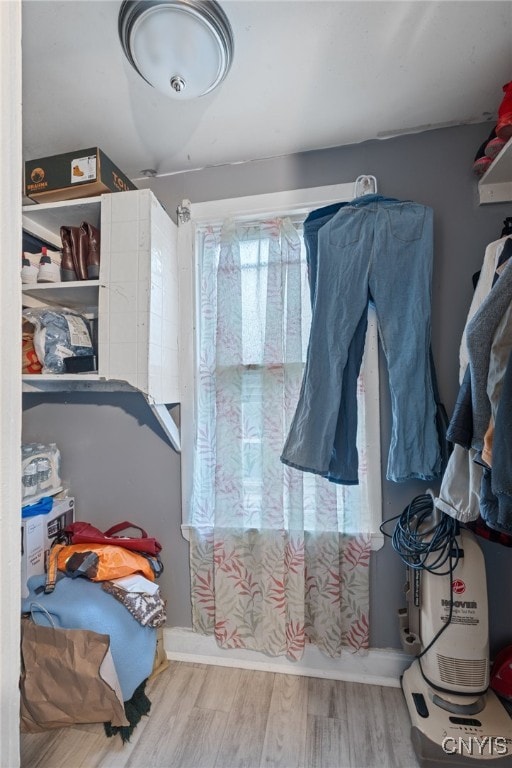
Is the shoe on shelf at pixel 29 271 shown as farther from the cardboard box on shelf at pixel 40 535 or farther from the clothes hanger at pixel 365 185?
the clothes hanger at pixel 365 185

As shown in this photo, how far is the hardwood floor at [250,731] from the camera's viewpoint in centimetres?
119

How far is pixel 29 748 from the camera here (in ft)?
4.07

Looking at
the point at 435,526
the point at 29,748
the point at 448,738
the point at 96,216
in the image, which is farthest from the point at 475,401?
the point at 29,748

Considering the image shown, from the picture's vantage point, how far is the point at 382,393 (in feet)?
5.04

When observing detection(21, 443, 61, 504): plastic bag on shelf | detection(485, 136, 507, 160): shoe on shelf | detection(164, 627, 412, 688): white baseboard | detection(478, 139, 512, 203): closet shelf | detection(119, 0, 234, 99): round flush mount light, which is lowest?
detection(164, 627, 412, 688): white baseboard

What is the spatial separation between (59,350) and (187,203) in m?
0.90

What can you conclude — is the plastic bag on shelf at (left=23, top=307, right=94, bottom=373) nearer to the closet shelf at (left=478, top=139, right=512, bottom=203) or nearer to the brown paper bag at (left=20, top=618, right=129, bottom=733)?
the brown paper bag at (left=20, top=618, right=129, bottom=733)

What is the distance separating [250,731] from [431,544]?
0.95 metres

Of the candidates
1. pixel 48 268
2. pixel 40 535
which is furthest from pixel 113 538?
pixel 48 268

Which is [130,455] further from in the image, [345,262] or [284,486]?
[345,262]

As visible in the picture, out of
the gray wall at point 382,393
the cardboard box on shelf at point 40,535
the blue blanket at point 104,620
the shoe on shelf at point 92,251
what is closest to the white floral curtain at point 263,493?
the gray wall at point 382,393

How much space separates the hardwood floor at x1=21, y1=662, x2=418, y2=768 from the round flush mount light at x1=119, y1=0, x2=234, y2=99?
2.21 m

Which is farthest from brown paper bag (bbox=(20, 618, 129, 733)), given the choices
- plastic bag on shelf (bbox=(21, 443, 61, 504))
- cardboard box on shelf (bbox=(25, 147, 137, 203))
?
cardboard box on shelf (bbox=(25, 147, 137, 203))

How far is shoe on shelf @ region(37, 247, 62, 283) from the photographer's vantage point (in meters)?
1.47
